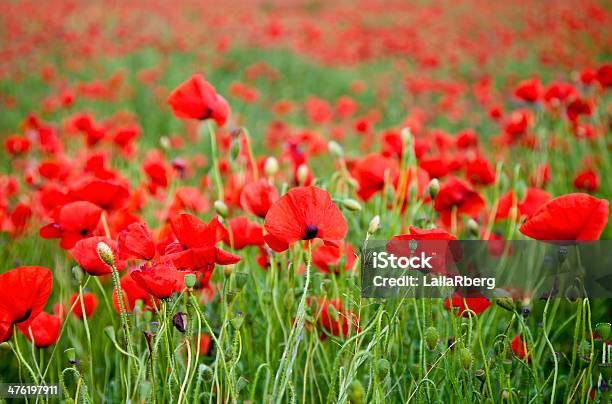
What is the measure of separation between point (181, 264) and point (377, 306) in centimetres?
33

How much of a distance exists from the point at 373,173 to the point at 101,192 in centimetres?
63

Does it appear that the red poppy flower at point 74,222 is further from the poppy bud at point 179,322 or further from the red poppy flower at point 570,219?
the red poppy flower at point 570,219

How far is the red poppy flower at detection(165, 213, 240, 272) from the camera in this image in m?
0.79

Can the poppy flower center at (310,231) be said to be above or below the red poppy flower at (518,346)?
above

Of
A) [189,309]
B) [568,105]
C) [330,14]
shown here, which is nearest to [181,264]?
[189,309]

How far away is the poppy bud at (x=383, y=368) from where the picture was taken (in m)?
0.79

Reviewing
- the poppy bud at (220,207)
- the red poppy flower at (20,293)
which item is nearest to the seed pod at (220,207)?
the poppy bud at (220,207)

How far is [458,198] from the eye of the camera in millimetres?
1312

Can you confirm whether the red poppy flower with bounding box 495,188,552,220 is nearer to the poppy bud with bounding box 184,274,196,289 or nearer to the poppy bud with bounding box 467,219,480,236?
the poppy bud with bounding box 467,219,480,236

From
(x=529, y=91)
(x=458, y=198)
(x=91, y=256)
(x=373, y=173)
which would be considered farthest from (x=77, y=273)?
(x=529, y=91)

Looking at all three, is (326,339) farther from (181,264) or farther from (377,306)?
(181,264)

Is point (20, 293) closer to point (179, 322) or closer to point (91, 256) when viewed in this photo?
point (91, 256)

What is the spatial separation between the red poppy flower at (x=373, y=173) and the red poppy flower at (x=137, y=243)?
642 mm

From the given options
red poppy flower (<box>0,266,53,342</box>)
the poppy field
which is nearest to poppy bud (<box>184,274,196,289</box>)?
the poppy field
